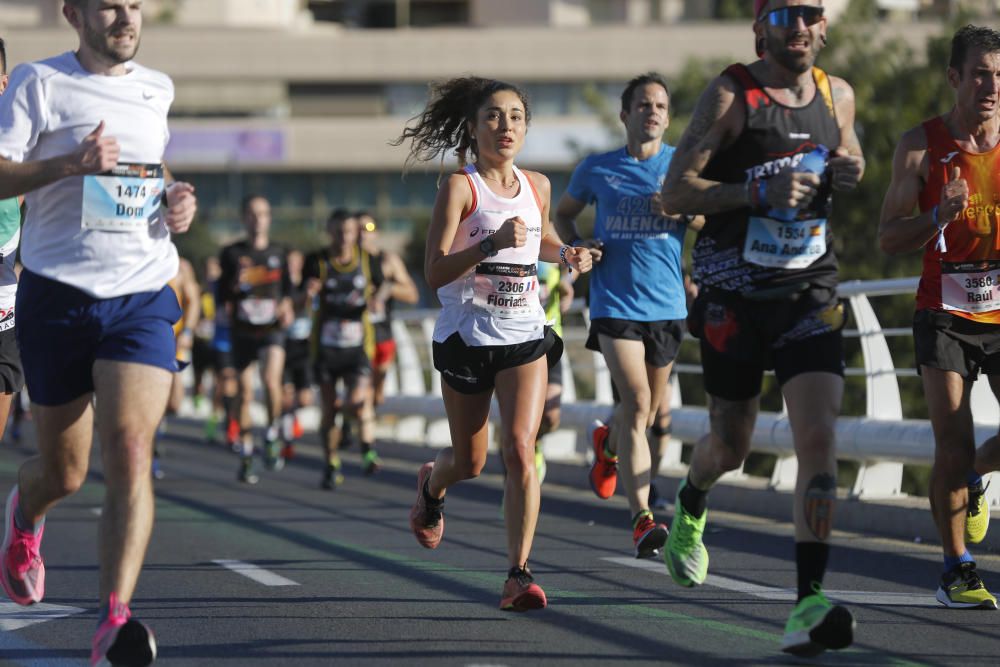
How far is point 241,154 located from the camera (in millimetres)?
90250

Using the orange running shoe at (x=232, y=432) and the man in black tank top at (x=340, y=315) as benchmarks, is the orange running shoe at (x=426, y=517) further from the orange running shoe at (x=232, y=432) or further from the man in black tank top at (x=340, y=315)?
the orange running shoe at (x=232, y=432)

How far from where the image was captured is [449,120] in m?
8.45

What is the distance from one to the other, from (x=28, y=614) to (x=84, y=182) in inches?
96.2

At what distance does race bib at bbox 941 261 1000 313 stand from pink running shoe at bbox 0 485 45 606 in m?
3.70

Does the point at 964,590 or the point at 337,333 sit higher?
the point at 964,590

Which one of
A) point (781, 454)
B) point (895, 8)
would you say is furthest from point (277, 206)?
point (781, 454)

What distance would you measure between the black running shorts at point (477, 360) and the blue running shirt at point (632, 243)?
2.32 m

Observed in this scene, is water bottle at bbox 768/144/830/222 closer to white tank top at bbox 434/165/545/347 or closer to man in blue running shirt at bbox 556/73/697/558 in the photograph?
white tank top at bbox 434/165/545/347

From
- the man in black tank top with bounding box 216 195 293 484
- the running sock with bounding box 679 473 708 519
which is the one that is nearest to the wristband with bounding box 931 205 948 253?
the running sock with bounding box 679 473 708 519

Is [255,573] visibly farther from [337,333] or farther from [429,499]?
[337,333]

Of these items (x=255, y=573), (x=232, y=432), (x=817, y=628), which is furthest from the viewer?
(x=232, y=432)

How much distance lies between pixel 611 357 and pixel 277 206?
8345cm

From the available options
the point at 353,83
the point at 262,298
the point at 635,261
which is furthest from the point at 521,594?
the point at 353,83

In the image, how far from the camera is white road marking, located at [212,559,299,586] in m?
8.83
